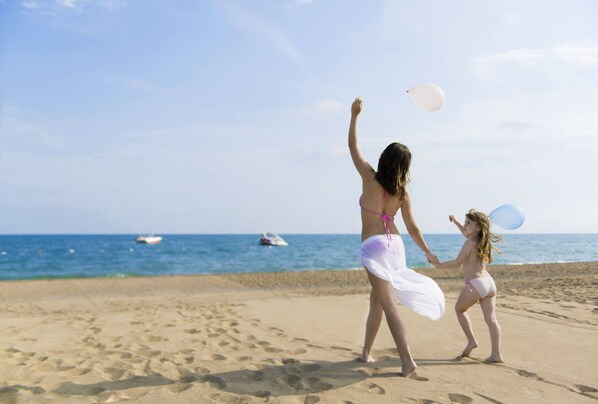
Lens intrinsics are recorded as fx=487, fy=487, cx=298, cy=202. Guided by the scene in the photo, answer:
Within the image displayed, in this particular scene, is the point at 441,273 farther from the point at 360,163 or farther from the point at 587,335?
the point at 360,163

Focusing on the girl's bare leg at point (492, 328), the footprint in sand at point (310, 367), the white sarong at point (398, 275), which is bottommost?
the footprint in sand at point (310, 367)

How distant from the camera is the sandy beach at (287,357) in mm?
3818

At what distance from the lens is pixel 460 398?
3.63 metres

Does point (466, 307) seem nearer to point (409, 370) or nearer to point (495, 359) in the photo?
point (495, 359)


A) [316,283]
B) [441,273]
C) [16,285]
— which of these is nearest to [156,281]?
[16,285]

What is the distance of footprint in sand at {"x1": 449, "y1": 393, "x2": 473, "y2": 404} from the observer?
3.58 m

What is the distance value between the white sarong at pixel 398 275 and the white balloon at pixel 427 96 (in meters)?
1.49

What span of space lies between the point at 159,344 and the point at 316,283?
44.2 feet

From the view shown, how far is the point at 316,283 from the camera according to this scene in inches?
753

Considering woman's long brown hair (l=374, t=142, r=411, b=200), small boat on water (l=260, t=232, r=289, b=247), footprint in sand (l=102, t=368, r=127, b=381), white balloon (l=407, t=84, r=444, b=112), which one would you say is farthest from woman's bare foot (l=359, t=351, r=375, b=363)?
small boat on water (l=260, t=232, r=289, b=247)

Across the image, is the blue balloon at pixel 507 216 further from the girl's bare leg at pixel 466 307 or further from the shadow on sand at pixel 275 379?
the shadow on sand at pixel 275 379

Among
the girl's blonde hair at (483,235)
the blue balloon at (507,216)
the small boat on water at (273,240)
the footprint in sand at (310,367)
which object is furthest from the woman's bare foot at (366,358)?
the small boat on water at (273,240)

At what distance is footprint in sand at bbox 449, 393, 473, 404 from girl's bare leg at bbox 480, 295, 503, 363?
123 centimetres

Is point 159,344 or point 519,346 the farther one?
point 159,344
